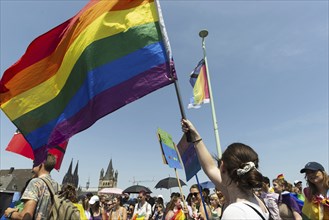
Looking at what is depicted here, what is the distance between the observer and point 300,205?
471cm

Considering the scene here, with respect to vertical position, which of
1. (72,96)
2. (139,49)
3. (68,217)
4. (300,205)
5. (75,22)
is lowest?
(68,217)

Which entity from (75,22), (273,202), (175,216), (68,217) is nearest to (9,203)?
(68,217)

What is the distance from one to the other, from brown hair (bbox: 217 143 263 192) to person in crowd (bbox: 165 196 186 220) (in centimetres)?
655

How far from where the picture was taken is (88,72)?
4145 millimetres

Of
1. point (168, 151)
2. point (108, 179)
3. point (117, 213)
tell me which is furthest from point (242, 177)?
point (108, 179)

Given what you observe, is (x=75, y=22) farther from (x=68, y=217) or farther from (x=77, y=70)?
(x=68, y=217)

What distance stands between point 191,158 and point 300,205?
8.24 ft

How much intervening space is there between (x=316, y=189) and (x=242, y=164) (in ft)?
7.76

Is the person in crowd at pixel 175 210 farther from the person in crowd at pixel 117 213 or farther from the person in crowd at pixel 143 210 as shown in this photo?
the person in crowd at pixel 117 213

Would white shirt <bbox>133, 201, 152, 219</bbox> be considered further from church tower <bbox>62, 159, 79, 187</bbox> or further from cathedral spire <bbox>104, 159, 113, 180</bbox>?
cathedral spire <bbox>104, 159, 113, 180</bbox>

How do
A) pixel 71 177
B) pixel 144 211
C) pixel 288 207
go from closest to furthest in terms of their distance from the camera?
pixel 288 207, pixel 144 211, pixel 71 177

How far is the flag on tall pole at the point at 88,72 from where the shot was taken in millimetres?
4016

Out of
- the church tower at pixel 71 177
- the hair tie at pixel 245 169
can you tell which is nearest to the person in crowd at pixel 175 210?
the hair tie at pixel 245 169

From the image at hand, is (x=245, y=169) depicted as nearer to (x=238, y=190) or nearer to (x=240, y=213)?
(x=238, y=190)
